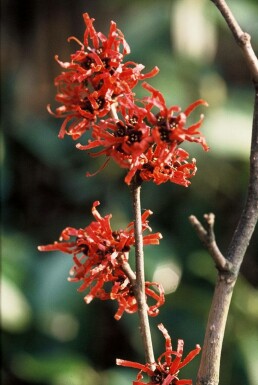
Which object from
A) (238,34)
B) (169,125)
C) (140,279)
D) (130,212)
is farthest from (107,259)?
(130,212)

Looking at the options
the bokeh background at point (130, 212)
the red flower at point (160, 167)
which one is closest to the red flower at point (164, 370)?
the red flower at point (160, 167)

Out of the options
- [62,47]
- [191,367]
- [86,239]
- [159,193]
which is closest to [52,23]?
[62,47]

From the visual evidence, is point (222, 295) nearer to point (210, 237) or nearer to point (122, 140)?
point (210, 237)

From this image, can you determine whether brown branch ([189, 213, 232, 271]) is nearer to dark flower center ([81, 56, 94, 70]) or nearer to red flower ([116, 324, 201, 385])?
red flower ([116, 324, 201, 385])

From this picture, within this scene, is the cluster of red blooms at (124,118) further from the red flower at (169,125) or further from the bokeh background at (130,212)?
the bokeh background at (130,212)

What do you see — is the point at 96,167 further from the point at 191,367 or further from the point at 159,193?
the point at 191,367
